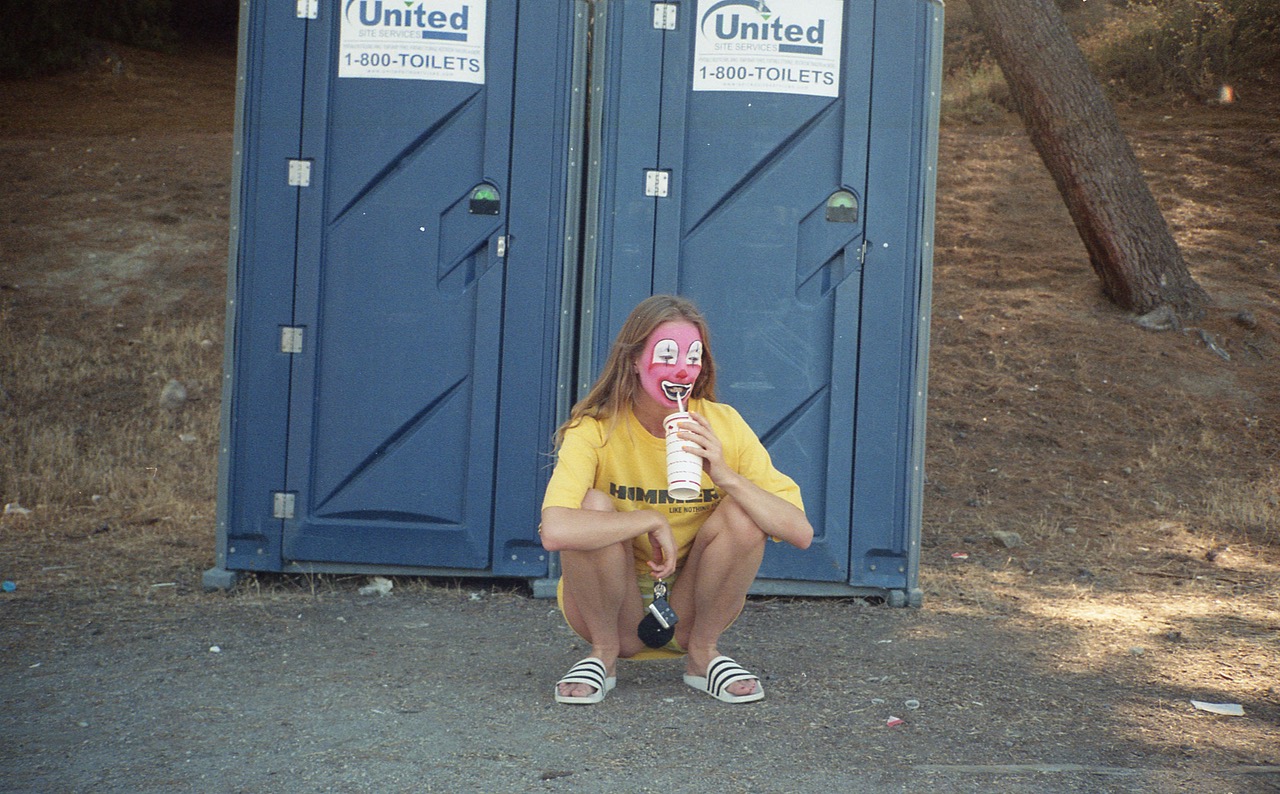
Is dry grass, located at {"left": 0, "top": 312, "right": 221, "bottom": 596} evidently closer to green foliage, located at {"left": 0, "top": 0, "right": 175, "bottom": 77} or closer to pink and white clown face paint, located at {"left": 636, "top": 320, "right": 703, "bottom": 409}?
pink and white clown face paint, located at {"left": 636, "top": 320, "right": 703, "bottom": 409}

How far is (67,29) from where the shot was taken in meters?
14.3

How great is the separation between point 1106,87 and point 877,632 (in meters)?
10.1

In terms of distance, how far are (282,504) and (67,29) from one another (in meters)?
11.9

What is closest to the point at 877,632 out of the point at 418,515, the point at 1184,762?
the point at 1184,762

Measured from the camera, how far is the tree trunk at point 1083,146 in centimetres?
855

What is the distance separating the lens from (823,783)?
9.46 feet

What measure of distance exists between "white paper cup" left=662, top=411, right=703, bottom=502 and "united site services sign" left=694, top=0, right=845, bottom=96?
2.03 meters

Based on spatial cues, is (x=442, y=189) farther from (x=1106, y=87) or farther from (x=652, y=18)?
(x=1106, y=87)

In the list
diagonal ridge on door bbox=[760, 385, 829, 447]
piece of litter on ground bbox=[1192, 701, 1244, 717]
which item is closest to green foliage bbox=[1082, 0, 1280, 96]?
diagonal ridge on door bbox=[760, 385, 829, 447]

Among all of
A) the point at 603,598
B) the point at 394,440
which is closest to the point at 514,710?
the point at 603,598

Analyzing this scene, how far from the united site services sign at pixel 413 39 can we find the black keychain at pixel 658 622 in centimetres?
226

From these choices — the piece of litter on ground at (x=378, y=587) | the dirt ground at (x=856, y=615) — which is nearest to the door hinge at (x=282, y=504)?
the dirt ground at (x=856, y=615)

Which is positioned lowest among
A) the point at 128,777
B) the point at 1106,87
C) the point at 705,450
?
the point at 128,777

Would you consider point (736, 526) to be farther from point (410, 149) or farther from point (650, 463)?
point (410, 149)
